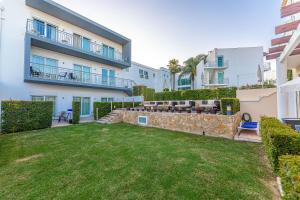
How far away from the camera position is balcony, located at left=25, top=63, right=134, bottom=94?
1374cm

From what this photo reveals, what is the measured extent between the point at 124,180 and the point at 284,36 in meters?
7.87

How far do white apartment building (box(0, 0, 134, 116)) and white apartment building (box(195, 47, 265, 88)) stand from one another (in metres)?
17.3

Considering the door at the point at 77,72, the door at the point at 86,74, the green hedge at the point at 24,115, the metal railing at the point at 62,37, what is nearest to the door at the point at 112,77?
the metal railing at the point at 62,37

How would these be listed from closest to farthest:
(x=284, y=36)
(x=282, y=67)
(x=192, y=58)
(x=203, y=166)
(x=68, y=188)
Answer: (x=68, y=188) < (x=203, y=166) < (x=284, y=36) < (x=282, y=67) < (x=192, y=58)

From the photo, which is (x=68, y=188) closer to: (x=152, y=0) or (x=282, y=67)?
(x=282, y=67)

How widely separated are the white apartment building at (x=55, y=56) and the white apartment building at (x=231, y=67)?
17.3m

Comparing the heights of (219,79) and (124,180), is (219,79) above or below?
above

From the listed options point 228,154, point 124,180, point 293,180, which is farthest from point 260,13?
point 124,180

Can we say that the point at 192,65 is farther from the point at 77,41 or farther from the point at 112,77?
the point at 77,41

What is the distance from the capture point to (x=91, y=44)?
18609 millimetres

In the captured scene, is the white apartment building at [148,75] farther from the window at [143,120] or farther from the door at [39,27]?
the window at [143,120]

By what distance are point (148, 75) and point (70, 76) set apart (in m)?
15.0

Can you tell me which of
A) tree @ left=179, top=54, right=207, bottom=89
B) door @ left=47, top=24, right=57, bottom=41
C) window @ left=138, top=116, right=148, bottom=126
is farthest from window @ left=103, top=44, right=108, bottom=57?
tree @ left=179, top=54, right=207, bottom=89

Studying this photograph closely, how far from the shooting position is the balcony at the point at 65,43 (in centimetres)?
1369
